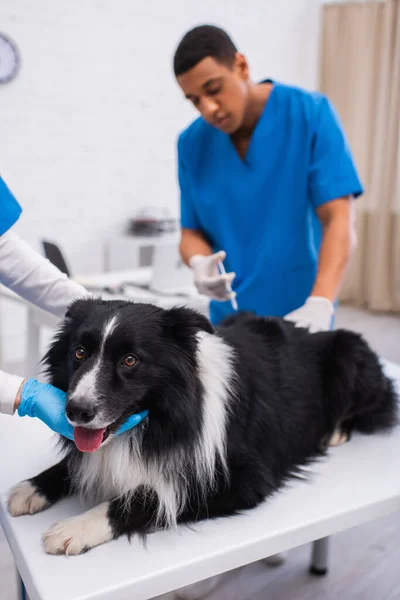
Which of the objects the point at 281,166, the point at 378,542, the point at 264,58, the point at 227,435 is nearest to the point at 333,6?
the point at 264,58

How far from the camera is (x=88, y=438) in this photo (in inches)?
43.7

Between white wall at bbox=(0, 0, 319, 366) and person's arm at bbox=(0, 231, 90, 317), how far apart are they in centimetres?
334

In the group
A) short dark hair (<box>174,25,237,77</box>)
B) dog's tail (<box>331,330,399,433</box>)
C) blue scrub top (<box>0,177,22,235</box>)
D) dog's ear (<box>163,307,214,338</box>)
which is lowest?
dog's tail (<box>331,330,399,433</box>)

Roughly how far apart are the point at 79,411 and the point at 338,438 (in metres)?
0.77

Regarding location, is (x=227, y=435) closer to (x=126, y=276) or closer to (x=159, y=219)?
(x=126, y=276)

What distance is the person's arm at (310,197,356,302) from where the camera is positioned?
70.7 inches

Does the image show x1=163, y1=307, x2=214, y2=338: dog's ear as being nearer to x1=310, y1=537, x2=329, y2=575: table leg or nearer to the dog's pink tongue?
the dog's pink tongue

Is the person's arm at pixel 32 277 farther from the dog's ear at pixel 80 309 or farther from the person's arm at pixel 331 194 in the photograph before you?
the person's arm at pixel 331 194

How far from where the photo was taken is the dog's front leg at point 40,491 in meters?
Result: 1.15

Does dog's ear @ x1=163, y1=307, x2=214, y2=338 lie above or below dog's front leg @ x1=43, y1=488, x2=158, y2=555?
above

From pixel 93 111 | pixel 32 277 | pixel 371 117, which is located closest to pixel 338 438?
pixel 32 277

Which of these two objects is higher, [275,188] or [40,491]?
[275,188]

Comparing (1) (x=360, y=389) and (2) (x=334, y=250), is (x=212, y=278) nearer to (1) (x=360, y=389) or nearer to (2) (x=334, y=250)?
(2) (x=334, y=250)

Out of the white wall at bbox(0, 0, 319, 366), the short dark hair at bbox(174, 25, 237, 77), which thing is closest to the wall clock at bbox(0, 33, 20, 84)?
the white wall at bbox(0, 0, 319, 366)
